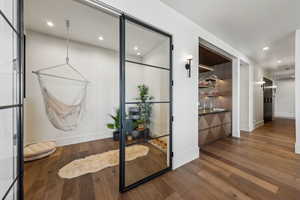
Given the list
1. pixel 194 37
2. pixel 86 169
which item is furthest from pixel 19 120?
pixel 194 37

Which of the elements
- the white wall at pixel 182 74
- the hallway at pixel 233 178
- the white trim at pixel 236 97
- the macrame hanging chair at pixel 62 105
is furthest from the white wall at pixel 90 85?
the white trim at pixel 236 97

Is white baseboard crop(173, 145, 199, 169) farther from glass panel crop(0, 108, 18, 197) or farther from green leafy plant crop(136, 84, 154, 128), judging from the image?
glass panel crop(0, 108, 18, 197)

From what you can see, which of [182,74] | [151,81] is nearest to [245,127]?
[182,74]

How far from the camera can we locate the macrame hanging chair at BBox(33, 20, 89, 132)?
2.54 meters

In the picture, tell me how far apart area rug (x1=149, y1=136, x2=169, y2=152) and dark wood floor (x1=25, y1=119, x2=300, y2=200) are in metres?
0.45

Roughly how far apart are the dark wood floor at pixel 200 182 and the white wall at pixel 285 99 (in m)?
9.43

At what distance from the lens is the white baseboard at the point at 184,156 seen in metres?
2.20

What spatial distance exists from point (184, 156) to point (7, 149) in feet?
8.05

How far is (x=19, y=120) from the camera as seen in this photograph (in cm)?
106

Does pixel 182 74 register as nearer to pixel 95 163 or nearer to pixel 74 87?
pixel 95 163

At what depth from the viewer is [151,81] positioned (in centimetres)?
221

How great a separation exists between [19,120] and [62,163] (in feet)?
5.81

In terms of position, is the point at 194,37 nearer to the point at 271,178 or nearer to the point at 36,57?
the point at 271,178

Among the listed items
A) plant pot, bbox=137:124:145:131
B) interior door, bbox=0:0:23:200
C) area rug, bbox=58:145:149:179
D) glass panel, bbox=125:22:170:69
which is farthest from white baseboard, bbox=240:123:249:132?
interior door, bbox=0:0:23:200
